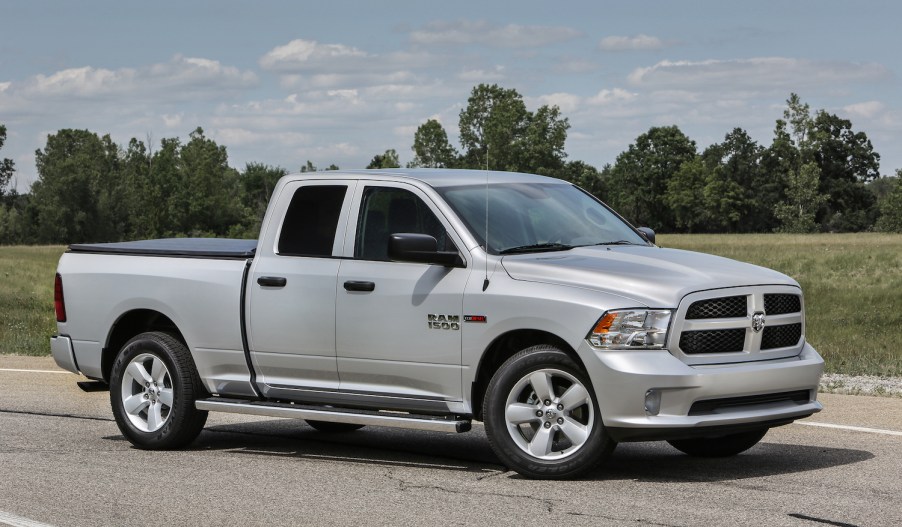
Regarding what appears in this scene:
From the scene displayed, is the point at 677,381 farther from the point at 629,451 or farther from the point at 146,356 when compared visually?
the point at 146,356

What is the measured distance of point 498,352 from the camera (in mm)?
8570

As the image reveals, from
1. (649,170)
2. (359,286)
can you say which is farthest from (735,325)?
(649,170)

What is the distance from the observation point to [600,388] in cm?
785

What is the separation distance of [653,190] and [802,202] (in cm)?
2024

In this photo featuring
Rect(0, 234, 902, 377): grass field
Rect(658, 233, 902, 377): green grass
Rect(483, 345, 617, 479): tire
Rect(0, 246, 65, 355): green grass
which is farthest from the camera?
Rect(0, 246, 65, 355): green grass

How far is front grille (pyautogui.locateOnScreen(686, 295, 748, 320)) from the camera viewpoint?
7.87 meters

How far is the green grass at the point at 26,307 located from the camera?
21.6 m

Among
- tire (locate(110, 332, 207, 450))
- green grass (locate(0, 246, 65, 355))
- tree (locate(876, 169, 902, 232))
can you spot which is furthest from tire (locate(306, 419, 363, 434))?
tree (locate(876, 169, 902, 232))

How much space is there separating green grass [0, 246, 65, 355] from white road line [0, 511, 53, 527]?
1328cm

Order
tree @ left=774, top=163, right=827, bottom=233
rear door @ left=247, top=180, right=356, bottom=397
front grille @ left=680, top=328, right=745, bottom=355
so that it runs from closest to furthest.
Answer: front grille @ left=680, top=328, right=745, bottom=355, rear door @ left=247, top=180, right=356, bottom=397, tree @ left=774, top=163, right=827, bottom=233

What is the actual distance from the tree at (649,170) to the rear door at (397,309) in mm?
142500

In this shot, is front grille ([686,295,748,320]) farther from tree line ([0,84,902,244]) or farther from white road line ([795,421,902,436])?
tree line ([0,84,902,244])

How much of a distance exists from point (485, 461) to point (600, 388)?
1.60 meters

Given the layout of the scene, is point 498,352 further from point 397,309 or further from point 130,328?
point 130,328
